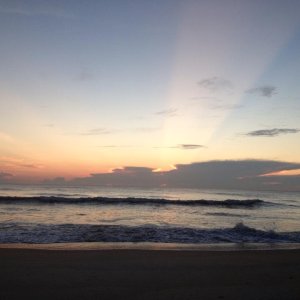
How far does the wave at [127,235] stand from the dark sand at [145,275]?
3.47 meters

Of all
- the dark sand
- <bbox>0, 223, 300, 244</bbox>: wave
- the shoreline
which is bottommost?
the dark sand

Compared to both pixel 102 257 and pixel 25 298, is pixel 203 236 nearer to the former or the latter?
pixel 102 257

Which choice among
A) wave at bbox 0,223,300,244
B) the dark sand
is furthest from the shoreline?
the dark sand

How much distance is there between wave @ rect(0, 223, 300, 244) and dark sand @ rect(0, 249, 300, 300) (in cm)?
347

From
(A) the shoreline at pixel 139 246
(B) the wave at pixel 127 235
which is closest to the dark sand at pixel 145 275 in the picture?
(A) the shoreline at pixel 139 246

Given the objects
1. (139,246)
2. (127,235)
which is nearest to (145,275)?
(139,246)

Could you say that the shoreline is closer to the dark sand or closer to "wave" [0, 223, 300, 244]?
"wave" [0, 223, 300, 244]

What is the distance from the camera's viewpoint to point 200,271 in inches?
317

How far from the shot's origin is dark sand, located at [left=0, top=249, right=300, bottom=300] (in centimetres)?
617

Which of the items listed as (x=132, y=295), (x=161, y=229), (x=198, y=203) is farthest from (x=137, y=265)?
(x=198, y=203)

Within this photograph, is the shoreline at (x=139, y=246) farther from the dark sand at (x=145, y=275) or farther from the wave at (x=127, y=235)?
the dark sand at (x=145, y=275)

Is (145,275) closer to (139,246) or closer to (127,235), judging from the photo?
(139,246)

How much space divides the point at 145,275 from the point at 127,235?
7.83 m

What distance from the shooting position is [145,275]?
754 cm
